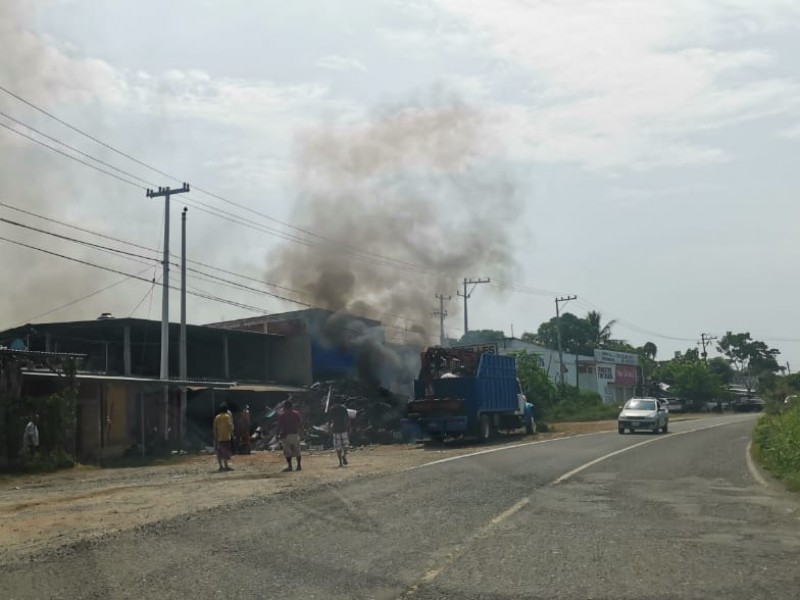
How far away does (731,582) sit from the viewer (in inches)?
296

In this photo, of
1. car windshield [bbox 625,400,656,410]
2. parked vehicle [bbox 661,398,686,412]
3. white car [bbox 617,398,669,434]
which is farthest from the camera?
parked vehicle [bbox 661,398,686,412]

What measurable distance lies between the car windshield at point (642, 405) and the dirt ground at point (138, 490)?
11.5 meters

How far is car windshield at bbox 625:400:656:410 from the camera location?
35.4 meters

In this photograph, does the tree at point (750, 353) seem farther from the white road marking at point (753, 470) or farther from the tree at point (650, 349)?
the white road marking at point (753, 470)

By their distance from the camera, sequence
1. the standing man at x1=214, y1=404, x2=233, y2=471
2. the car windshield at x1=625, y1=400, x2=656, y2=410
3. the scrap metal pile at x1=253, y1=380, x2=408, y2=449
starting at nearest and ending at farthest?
the standing man at x1=214, y1=404, x2=233, y2=471
the scrap metal pile at x1=253, y1=380, x2=408, y2=449
the car windshield at x1=625, y1=400, x2=656, y2=410

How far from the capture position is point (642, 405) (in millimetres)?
35594

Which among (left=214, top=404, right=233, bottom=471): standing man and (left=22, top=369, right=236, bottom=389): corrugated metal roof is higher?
(left=22, top=369, right=236, bottom=389): corrugated metal roof

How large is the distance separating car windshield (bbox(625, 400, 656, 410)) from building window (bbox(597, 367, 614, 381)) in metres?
46.0

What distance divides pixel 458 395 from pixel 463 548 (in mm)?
20503

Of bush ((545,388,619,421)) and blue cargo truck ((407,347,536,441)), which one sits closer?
blue cargo truck ((407,347,536,441))

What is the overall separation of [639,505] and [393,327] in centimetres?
3464

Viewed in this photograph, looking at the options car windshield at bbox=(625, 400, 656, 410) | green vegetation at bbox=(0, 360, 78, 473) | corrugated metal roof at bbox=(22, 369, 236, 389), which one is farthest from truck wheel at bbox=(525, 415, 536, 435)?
green vegetation at bbox=(0, 360, 78, 473)

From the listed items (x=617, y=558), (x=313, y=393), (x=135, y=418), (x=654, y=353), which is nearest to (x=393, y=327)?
(x=313, y=393)

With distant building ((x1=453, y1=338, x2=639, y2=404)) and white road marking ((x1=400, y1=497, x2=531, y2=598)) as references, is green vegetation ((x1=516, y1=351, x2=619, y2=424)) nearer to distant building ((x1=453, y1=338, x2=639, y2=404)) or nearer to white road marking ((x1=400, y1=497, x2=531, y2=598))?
distant building ((x1=453, y1=338, x2=639, y2=404))
